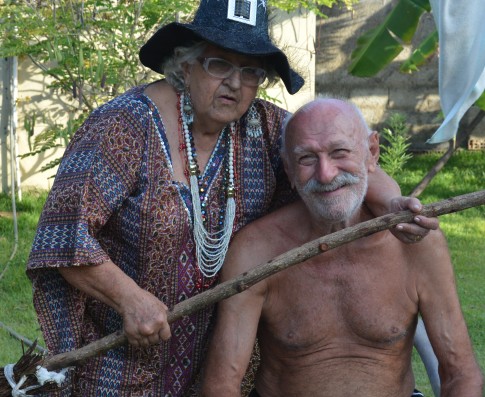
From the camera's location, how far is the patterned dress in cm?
285

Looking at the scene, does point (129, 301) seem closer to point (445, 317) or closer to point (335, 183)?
point (335, 183)

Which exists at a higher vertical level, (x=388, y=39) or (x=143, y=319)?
(x=388, y=39)

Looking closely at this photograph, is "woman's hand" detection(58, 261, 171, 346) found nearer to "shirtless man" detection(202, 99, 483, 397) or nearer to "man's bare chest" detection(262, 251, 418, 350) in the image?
"shirtless man" detection(202, 99, 483, 397)

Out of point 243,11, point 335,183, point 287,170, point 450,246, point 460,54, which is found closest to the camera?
point 335,183

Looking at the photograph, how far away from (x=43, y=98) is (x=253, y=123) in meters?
4.85

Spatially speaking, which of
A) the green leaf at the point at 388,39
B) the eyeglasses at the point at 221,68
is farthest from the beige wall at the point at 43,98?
the eyeglasses at the point at 221,68

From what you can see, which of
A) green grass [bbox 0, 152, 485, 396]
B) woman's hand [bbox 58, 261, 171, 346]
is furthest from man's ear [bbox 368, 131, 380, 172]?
green grass [bbox 0, 152, 485, 396]

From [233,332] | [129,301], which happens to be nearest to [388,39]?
[233,332]

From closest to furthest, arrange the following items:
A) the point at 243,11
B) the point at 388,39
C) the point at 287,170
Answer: the point at 243,11, the point at 287,170, the point at 388,39

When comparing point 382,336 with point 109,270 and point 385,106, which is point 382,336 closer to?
point 109,270

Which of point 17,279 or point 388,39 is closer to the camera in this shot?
point 17,279

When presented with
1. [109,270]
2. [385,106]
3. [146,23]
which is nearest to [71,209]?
[109,270]

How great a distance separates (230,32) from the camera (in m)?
2.94

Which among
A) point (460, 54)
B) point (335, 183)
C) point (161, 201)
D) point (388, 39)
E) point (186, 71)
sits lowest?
point (161, 201)
